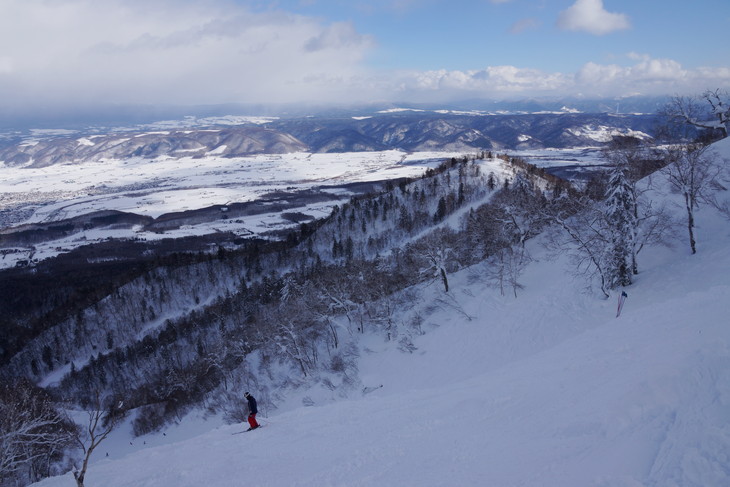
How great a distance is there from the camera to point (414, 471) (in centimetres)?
1269

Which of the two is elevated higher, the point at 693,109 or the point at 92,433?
the point at 693,109

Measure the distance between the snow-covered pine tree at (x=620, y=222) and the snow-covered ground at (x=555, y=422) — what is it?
1.75m

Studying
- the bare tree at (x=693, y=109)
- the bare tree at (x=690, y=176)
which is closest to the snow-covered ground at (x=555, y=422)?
the bare tree at (x=690, y=176)

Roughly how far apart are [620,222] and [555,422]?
1973cm

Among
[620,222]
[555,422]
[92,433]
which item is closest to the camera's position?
[555,422]

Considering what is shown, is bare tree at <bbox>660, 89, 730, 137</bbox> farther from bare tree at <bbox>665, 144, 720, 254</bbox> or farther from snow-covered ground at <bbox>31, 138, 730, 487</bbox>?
snow-covered ground at <bbox>31, 138, 730, 487</bbox>

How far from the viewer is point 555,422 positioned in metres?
13.3

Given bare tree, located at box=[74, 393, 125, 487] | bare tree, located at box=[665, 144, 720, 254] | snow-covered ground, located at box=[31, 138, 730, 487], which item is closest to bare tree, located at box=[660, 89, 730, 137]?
bare tree, located at box=[665, 144, 720, 254]

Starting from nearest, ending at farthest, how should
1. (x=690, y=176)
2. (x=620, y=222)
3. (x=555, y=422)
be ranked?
1. (x=555, y=422)
2. (x=620, y=222)
3. (x=690, y=176)

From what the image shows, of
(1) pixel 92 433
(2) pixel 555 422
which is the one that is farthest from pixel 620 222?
(1) pixel 92 433

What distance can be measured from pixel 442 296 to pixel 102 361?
185 ft

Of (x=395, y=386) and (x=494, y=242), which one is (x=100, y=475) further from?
(x=494, y=242)

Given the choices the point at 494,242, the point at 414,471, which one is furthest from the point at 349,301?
the point at 414,471

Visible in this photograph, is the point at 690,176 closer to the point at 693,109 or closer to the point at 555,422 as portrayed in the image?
the point at 693,109
